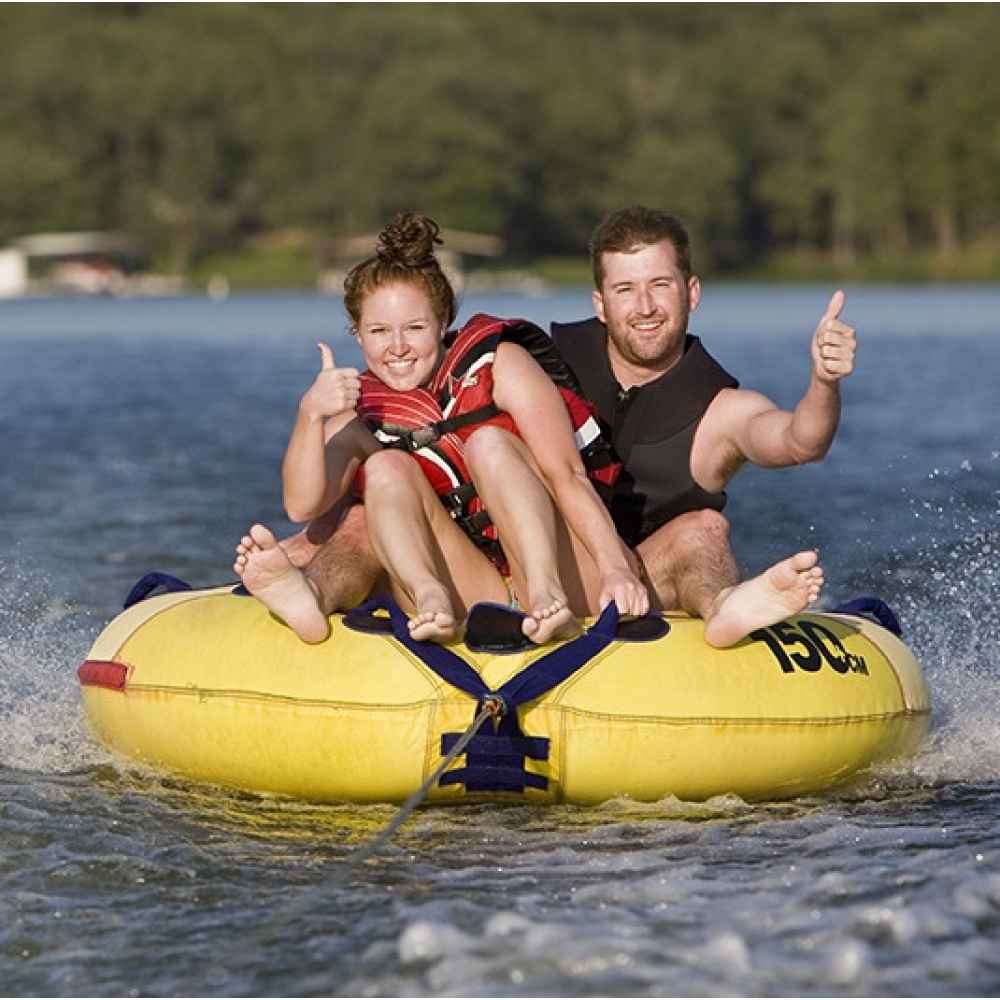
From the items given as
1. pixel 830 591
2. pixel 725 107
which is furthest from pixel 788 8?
pixel 830 591

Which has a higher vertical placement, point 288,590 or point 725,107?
point 725,107

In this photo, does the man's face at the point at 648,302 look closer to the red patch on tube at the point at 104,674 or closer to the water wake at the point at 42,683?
the red patch on tube at the point at 104,674

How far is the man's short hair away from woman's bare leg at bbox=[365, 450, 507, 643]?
0.80m

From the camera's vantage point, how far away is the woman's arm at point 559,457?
4.84 m

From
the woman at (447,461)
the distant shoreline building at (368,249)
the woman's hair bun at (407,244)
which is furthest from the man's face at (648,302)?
the distant shoreline building at (368,249)

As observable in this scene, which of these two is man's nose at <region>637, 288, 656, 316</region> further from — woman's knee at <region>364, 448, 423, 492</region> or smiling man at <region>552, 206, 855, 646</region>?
woman's knee at <region>364, 448, 423, 492</region>

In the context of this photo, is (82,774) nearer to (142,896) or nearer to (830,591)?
(142,896)

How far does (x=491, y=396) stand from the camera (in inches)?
195

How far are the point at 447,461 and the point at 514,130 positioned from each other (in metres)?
69.2

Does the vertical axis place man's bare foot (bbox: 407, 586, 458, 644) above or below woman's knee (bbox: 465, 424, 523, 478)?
below

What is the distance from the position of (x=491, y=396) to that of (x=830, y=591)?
3388mm

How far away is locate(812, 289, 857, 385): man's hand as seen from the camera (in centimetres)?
467

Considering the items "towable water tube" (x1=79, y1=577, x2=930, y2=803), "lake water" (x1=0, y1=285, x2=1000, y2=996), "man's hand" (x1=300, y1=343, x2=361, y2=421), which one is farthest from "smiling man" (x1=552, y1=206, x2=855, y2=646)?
"man's hand" (x1=300, y1=343, x2=361, y2=421)

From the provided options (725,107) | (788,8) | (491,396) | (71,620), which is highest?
(788,8)
